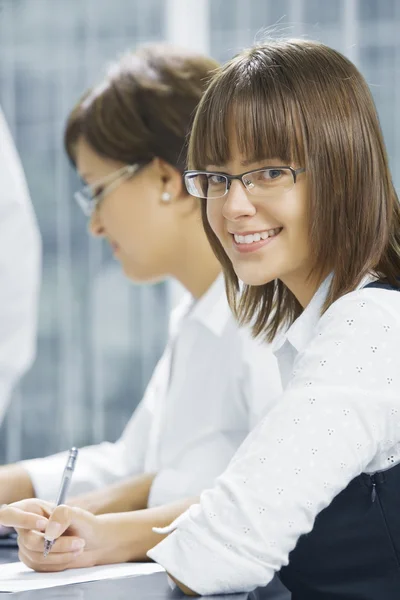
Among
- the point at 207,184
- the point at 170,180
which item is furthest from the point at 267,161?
the point at 170,180

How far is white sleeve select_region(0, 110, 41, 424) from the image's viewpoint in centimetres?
189

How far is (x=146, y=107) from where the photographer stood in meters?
1.55

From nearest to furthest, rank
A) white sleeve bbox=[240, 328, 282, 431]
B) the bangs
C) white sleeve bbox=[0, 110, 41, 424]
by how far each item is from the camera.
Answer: the bangs, white sleeve bbox=[240, 328, 282, 431], white sleeve bbox=[0, 110, 41, 424]

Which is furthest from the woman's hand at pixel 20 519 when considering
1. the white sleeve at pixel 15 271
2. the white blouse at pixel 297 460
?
the white sleeve at pixel 15 271

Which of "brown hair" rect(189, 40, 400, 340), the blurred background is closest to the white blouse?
"brown hair" rect(189, 40, 400, 340)

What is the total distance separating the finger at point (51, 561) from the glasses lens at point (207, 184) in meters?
0.47

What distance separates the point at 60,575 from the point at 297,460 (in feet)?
1.18

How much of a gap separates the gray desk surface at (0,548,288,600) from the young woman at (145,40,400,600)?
0.04 metres

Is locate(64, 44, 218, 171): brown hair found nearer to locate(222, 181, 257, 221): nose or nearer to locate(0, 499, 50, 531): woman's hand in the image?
locate(222, 181, 257, 221): nose

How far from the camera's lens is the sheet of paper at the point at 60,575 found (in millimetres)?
969

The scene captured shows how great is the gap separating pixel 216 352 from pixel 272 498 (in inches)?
23.3

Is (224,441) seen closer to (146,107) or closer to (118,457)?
(118,457)

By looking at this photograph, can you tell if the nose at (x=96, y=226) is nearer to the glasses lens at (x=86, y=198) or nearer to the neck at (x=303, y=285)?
the glasses lens at (x=86, y=198)

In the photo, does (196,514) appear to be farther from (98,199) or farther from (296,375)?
(98,199)
